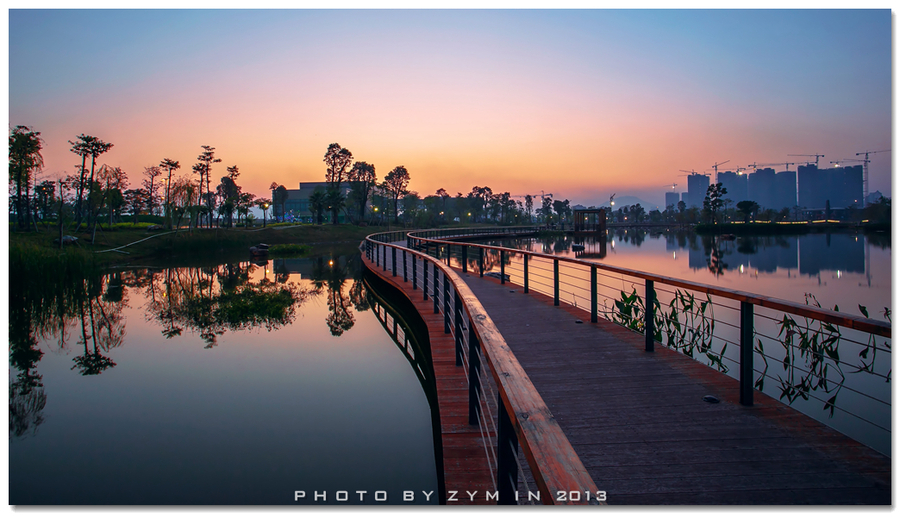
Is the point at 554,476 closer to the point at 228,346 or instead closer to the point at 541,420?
the point at 541,420

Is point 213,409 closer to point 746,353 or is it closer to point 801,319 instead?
point 746,353

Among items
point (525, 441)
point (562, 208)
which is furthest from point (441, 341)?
point (562, 208)

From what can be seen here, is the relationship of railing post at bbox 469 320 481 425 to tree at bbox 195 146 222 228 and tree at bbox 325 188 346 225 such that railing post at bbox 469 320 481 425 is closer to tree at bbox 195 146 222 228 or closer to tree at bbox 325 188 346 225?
tree at bbox 325 188 346 225

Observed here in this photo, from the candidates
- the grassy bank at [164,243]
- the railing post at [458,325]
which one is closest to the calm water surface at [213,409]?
the railing post at [458,325]

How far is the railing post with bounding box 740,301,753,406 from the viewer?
3.01 meters

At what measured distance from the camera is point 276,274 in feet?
57.9

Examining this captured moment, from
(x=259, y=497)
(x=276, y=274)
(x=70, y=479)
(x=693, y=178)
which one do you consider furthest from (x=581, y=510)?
(x=693, y=178)

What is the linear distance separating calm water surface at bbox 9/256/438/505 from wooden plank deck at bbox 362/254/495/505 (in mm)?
581

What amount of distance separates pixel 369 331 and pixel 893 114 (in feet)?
24.0

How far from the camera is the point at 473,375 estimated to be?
3.15 meters

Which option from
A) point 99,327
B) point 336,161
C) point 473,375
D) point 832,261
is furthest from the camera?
point 336,161

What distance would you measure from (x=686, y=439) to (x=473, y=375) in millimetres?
1299

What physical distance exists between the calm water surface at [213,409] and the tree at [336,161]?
1861 inches

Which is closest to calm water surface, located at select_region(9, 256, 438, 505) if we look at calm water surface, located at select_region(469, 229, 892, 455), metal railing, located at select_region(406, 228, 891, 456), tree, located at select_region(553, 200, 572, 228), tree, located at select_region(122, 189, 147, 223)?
metal railing, located at select_region(406, 228, 891, 456)
